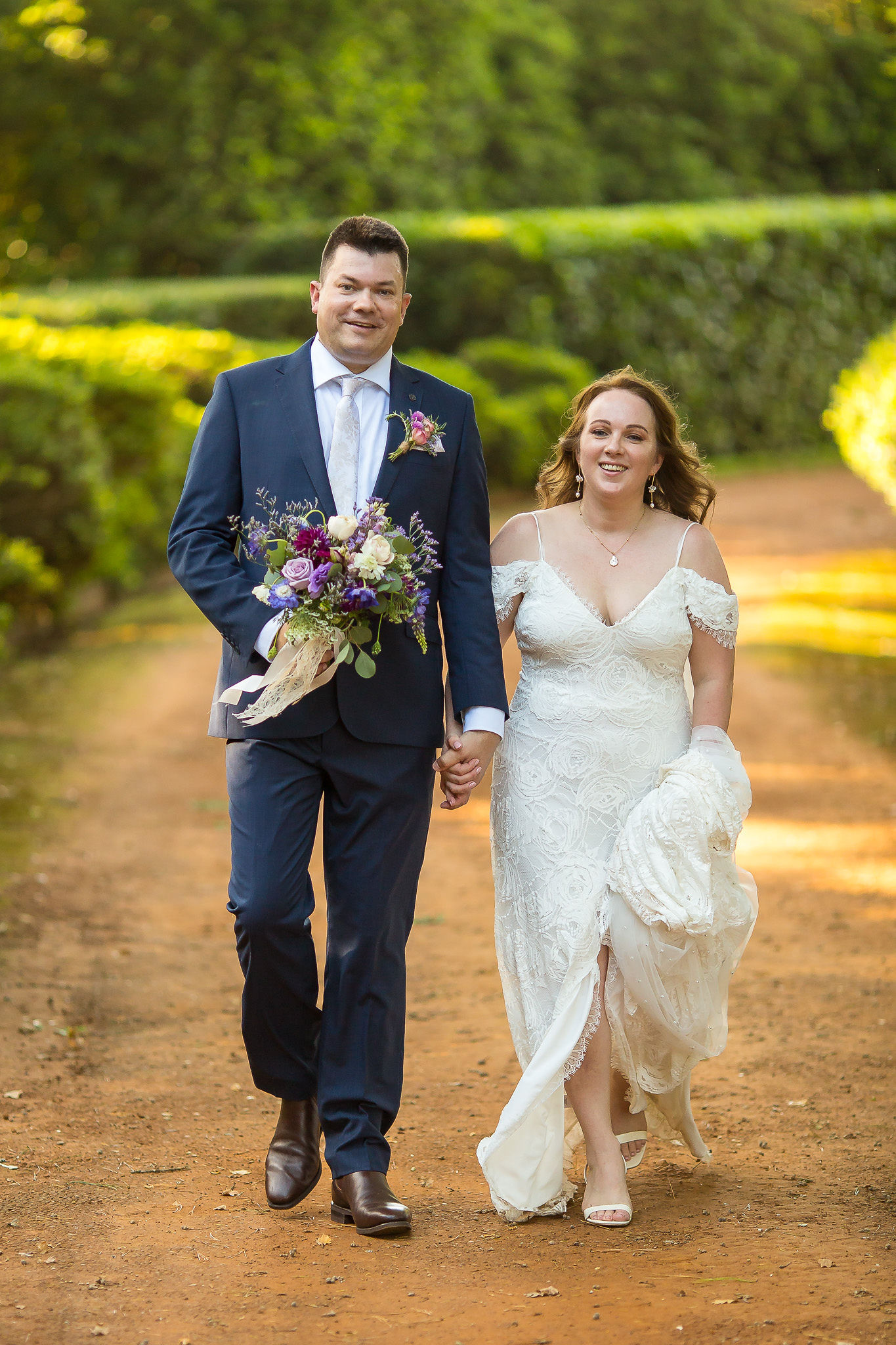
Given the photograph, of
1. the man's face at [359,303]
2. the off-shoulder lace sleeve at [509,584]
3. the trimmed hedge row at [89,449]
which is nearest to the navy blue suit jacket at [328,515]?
the man's face at [359,303]

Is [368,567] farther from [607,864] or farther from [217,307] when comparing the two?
[217,307]

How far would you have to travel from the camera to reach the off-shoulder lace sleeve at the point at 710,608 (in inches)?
162

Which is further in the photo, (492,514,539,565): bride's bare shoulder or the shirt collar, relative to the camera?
(492,514,539,565): bride's bare shoulder

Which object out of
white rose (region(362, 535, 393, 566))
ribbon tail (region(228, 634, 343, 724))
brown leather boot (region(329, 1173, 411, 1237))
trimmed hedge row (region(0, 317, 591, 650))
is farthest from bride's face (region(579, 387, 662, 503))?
trimmed hedge row (region(0, 317, 591, 650))

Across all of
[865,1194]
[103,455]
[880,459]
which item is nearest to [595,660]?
[865,1194]

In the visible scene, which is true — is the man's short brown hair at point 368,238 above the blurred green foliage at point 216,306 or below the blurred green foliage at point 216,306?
below

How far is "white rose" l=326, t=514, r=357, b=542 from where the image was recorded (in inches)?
137

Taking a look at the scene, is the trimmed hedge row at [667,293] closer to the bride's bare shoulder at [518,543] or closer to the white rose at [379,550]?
the bride's bare shoulder at [518,543]

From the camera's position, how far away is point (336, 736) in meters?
3.77

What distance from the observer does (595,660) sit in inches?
162

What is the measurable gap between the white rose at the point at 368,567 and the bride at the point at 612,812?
0.67m

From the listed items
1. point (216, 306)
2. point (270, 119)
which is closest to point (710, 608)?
point (216, 306)

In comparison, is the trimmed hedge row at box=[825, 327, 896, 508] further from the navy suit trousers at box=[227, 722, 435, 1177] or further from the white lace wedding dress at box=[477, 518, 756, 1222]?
Result: the navy suit trousers at box=[227, 722, 435, 1177]

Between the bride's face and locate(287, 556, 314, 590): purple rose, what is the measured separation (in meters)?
1.07
